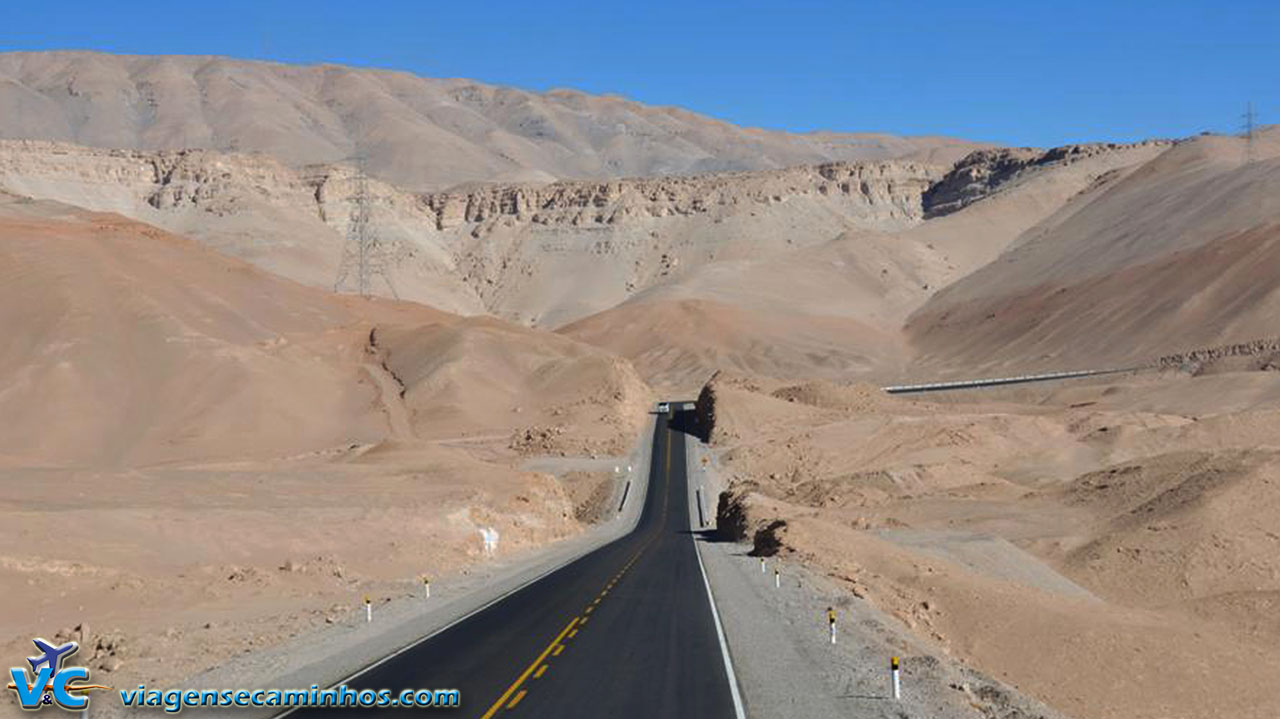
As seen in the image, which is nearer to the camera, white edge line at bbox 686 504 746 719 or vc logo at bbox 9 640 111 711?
vc logo at bbox 9 640 111 711

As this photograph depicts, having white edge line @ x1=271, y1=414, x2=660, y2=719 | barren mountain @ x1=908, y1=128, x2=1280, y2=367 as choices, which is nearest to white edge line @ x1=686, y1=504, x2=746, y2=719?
white edge line @ x1=271, y1=414, x2=660, y2=719

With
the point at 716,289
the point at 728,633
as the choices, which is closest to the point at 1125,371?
the point at 716,289

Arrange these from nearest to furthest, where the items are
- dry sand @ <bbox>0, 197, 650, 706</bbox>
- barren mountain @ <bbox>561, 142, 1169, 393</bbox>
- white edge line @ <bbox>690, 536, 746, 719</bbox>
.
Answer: white edge line @ <bbox>690, 536, 746, 719</bbox> < dry sand @ <bbox>0, 197, 650, 706</bbox> < barren mountain @ <bbox>561, 142, 1169, 393</bbox>

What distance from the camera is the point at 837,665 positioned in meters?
22.1

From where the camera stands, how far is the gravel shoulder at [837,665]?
18969mm

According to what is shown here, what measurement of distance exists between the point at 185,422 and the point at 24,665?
6038 centimetres

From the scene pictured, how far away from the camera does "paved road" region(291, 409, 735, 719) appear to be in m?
18.5

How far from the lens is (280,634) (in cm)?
2612

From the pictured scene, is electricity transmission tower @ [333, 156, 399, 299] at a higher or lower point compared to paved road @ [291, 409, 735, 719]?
Result: higher

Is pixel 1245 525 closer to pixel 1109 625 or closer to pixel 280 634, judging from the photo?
pixel 1109 625

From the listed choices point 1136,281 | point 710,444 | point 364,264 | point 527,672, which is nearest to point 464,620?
point 527,672

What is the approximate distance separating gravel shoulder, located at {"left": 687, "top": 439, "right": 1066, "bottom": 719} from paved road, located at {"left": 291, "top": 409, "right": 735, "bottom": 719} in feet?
2.04

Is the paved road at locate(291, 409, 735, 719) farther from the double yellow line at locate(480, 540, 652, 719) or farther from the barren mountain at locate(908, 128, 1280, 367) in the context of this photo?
the barren mountain at locate(908, 128, 1280, 367)

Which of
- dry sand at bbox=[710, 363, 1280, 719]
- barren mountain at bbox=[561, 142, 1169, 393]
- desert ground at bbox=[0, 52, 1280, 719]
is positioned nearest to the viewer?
dry sand at bbox=[710, 363, 1280, 719]
